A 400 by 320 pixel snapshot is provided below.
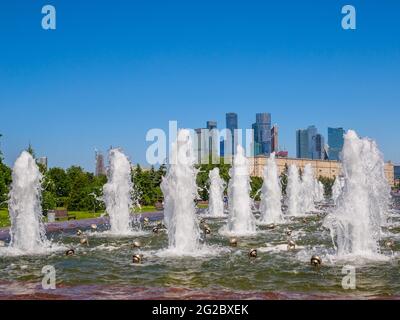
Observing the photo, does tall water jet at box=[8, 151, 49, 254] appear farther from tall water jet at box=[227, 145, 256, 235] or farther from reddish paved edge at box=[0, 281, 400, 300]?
tall water jet at box=[227, 145, 256, 235]

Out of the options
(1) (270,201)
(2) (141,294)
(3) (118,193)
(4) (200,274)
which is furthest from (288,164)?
(2) (141,294)

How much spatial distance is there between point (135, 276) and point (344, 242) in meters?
7.50

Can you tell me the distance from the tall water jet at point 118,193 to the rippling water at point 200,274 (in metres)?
7.30

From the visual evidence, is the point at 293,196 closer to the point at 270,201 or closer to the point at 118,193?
the point at 270,201

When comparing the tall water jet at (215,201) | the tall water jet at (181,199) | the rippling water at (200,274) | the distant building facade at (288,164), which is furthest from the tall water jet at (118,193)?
the distant building facade at (288,164)

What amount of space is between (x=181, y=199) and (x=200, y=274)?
5.48 meters

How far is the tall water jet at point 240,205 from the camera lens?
29366 mm

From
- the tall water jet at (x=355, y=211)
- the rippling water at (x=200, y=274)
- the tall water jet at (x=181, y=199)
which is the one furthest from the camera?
the tall water jet at (x=181, y=199)

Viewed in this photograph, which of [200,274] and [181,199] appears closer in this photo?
A: [200,274]

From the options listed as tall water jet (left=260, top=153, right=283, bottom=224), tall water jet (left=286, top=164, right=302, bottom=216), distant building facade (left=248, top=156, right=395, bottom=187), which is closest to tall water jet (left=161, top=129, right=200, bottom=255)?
tall water jet (left=260, top=153, right=283, bottom=224)

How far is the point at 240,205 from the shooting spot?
29812mm

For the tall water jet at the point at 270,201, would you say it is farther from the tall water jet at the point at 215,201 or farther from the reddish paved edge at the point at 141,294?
the reddish paved edge at the point at 141,294

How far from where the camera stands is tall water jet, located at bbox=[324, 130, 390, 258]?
61.3 feet
